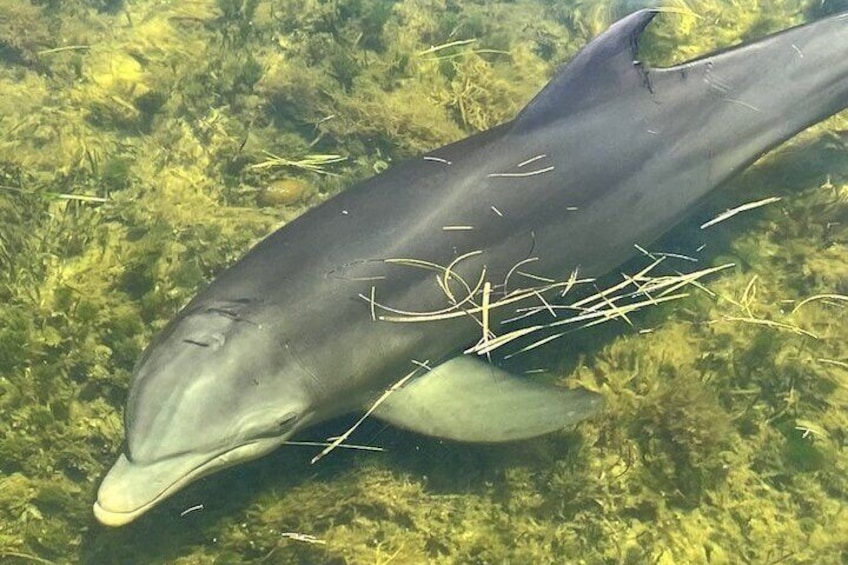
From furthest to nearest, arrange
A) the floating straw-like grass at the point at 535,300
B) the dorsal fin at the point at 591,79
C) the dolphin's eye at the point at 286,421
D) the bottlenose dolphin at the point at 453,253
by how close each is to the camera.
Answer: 1. the dorsal fin at the point at 591,79
2. the floating straw-like grass at the point at 535,300
3. the dolphin's eye at the point at 286,421
4. the bottlenose dolphin at the point at 453,253

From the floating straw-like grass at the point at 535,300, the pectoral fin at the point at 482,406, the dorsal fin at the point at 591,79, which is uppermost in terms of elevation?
the dorsal fin at the point at 591,79

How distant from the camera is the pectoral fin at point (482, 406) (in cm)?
416

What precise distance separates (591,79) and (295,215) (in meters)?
2.23

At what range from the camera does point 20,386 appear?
4277 mm

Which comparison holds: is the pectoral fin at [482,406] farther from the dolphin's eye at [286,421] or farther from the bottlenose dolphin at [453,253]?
the dolphin's eye at [286,421]

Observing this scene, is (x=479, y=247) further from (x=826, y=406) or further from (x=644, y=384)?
(x=826, y=406)

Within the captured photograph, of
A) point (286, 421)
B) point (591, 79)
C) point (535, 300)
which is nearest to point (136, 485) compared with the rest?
point (286, 421)

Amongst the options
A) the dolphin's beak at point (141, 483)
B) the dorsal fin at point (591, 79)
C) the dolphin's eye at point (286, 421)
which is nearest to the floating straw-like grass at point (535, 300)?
the dolphin's eye at point (286, 421)

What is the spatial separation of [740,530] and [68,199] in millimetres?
4704

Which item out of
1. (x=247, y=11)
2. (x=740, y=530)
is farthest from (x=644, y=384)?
(x=247, y=11)

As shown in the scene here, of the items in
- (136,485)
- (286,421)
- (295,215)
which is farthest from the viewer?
(295,215)

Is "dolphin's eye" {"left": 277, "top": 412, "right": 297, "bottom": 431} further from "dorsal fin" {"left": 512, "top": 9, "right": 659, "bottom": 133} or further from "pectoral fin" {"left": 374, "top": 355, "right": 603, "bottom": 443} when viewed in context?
"dorsal fin" {"left": 512, "top": 9, "right": 659, "bottom": 133}

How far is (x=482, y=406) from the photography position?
4.25 m

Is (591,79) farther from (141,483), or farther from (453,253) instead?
(141,483)
